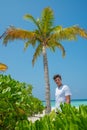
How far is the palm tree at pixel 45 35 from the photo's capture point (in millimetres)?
28312

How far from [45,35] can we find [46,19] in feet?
6.86

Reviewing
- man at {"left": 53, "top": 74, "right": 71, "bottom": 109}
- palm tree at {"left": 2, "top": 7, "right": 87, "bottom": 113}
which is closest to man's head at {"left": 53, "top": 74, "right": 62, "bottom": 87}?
man at {"left": 53, "top": 74, "right": 71, "bottom": 109}

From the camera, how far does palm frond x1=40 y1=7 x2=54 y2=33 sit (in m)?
28.3

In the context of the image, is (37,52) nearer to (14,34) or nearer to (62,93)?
(14,34)

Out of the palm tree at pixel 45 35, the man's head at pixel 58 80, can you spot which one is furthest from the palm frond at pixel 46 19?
the man's head at pixel 58 80

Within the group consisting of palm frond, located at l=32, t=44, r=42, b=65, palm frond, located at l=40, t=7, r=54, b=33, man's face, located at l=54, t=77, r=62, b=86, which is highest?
palm frond, located at l=40, t=7, r=54, b=33

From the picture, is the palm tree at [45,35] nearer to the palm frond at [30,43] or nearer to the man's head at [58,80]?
the palm frond at [30,43]

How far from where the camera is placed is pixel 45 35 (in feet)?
101

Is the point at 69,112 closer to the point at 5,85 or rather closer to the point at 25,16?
the point at 5,85

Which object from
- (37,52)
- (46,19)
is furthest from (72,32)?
(37,52)

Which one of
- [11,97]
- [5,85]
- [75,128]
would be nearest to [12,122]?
[11,97]

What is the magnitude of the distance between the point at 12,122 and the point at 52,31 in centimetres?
2493

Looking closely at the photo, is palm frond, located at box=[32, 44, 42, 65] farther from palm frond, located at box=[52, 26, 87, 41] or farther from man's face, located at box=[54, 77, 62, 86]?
man's face, located at box=[54, 77, 62, 86]

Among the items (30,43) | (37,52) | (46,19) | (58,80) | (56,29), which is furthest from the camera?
(30,43)
